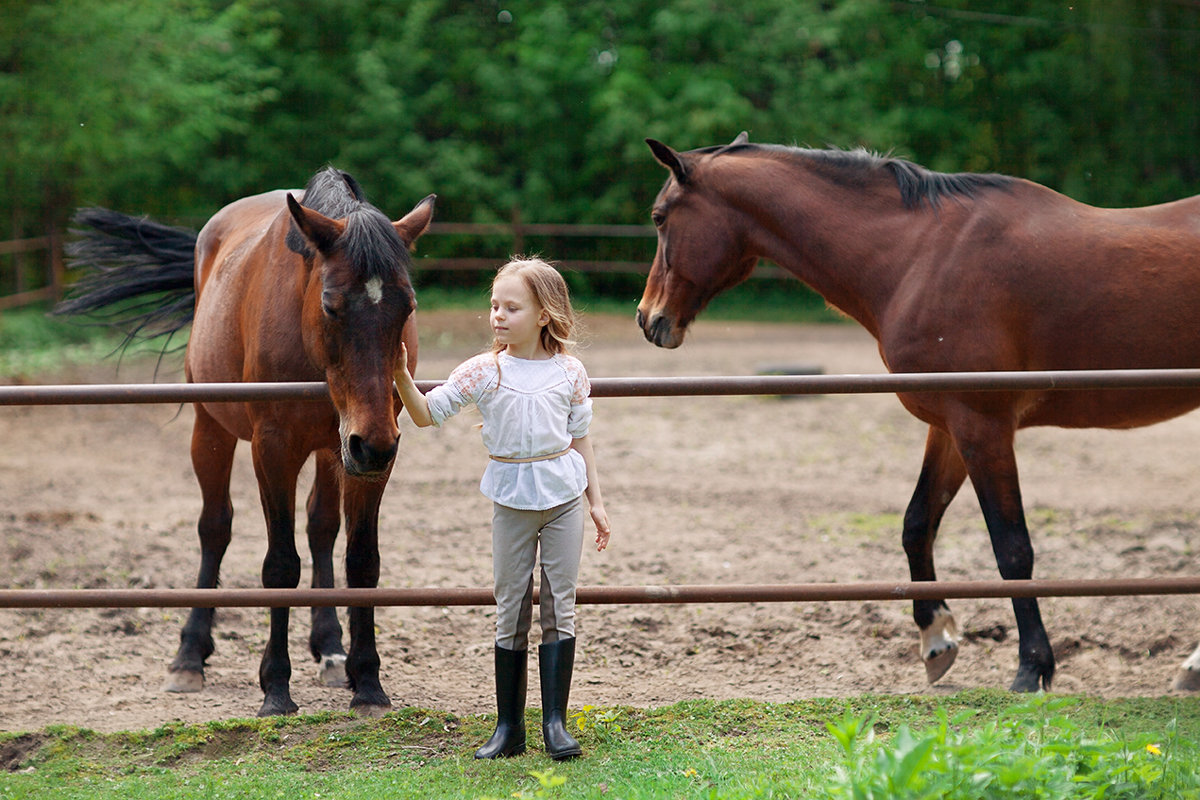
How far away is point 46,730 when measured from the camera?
10.4 feet

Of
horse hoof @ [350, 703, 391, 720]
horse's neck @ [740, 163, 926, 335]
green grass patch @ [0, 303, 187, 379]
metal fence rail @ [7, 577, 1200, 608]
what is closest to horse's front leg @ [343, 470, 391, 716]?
horse hoof @ [350, 703, 391, 720]

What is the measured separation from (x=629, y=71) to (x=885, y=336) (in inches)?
655

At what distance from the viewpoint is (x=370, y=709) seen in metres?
3.43

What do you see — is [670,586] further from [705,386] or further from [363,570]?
[363,570]

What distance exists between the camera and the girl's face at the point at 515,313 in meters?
2.66

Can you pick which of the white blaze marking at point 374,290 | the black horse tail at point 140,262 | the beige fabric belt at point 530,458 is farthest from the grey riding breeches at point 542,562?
the black horse tail at point 140,262

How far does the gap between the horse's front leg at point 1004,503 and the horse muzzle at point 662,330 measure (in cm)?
120

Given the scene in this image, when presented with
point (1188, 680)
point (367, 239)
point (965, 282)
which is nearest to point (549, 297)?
point (367, 239)

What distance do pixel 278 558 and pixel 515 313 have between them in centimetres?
139

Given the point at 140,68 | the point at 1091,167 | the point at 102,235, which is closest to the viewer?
the point at 102,235

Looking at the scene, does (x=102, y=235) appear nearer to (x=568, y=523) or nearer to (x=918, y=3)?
(x=568, y=523)

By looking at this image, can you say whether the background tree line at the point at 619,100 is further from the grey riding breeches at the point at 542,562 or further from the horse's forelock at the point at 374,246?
the grey riding breeches at the point at 542,562

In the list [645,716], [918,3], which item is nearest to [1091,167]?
[918,3]

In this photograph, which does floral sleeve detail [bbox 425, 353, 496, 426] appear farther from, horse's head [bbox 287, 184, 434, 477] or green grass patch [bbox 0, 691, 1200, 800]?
green grass patch [bbox 0, 691, 1200, 800]
